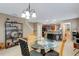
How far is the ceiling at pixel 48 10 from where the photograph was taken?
1.69 m

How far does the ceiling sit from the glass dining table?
1.23ft

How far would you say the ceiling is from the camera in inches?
66.7

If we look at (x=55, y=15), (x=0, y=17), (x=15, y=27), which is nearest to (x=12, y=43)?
(x=15, y=27)

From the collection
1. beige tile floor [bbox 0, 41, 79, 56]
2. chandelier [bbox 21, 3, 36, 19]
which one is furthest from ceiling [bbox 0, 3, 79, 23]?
beige tile floor [bbox 0, 41, 79, 56]

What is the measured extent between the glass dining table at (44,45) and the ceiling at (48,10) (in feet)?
1.23

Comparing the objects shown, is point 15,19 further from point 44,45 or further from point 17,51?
point 44,45

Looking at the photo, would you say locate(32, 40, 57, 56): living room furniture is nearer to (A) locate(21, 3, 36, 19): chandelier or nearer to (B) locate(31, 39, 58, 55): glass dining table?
(B) locate(31, 39, 58, 55): glass dining table

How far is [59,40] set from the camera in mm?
1942

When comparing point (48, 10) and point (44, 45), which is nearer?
point (48, 10)

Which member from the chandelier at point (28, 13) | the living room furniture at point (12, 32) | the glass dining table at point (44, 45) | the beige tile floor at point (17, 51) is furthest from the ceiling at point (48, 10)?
the beige tile floor at point (17, 51)

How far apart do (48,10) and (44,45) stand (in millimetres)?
668

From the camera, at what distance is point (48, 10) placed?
1.88 meters

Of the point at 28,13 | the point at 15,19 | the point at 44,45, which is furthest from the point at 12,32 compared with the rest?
the point at 44,45

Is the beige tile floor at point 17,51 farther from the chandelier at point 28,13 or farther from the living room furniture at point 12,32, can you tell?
the chandelier at point 28,13
